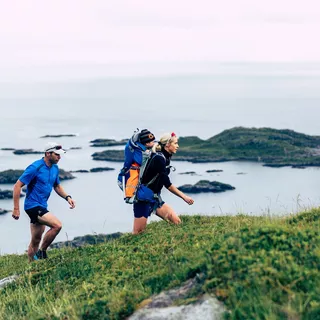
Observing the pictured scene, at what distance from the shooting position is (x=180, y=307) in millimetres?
7004

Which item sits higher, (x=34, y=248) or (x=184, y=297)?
(x=184, y=297)

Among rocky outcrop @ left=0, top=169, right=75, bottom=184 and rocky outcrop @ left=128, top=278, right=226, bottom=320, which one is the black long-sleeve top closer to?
rocky outcrop @ left=128, top=278, right=226, bottom=320

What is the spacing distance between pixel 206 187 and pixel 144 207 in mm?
106497


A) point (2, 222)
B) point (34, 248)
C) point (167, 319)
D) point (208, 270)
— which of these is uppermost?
point (208, 270)

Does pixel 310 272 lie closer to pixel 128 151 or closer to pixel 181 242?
pixel 181 242

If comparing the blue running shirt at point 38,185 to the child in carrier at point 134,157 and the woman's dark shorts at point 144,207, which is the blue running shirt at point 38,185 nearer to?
the child in carrier at point 134,157

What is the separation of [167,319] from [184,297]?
0.48m

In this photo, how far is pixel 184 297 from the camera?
23.8 ft

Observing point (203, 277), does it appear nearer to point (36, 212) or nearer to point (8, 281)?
point (8, 281)

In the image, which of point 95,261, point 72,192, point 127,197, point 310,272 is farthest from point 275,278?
point 72,192

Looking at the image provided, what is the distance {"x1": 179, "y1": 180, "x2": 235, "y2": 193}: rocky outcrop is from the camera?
11738cm

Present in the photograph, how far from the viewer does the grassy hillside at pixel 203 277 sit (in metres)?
6.61

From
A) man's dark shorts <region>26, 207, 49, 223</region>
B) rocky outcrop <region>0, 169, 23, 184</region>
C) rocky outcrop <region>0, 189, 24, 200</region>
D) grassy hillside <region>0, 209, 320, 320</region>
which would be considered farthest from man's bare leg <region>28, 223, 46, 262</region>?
rocky outcrop <region>0, 169, 23, 184</region>

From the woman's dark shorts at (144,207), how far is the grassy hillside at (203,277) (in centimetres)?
191
